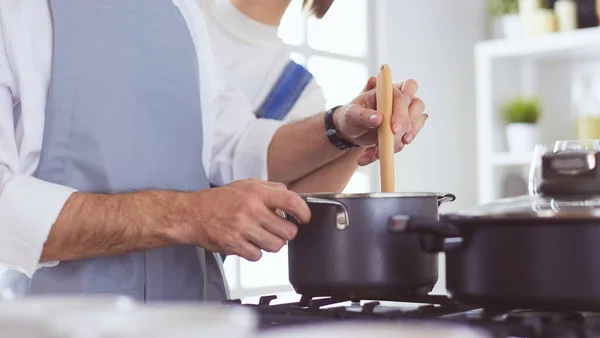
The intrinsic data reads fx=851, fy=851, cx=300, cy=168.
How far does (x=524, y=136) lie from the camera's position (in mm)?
3242

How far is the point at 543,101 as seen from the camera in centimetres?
344

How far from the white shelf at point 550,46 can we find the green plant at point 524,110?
17 cm

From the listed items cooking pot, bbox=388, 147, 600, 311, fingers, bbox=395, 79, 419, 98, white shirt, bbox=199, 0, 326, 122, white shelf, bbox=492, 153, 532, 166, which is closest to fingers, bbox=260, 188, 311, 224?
cooking pot, bbox=388, 147, 600, 311

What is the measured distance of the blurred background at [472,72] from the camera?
3.00 meters

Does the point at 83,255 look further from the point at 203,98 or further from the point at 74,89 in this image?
the point at 203,98

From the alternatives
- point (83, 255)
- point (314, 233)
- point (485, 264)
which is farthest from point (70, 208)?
point (485, 264)

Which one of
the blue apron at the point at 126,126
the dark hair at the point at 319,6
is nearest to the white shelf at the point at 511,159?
the dark hair at the point at 319,6

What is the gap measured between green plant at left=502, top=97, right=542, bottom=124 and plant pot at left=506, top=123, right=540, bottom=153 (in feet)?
0.08

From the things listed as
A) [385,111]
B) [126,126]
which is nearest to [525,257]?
[385,111]

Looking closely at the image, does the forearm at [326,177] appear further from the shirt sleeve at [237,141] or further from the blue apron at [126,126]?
the blue apron at [126,126]

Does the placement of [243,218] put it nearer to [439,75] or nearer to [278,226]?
[278,226]

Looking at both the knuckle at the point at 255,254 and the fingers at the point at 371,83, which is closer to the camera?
the knuckle at the point at 255,254

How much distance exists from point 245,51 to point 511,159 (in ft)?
6.15

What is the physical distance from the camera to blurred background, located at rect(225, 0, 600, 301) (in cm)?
300
